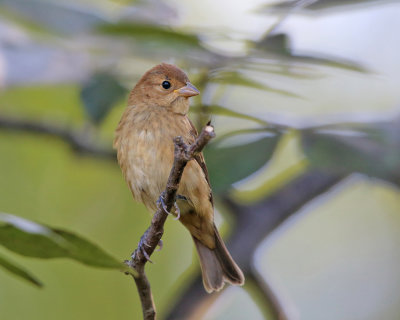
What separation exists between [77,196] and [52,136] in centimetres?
88

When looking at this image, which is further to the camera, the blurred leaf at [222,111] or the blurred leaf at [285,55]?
the blurred leaf at [222,111]

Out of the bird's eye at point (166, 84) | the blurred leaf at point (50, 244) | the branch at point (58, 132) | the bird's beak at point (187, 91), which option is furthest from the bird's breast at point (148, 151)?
the blurred leaf at point (50, 244)

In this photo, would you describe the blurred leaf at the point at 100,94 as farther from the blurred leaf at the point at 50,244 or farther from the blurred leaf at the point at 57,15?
the blurred leaf at the point at 50,244

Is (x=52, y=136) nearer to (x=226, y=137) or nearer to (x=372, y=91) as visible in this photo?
(x=226, y=137)

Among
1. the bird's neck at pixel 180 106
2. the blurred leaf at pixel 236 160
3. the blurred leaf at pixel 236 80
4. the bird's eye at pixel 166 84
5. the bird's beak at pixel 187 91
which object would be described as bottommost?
the blurred leaf at pixel 236 160

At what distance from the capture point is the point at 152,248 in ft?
6.79

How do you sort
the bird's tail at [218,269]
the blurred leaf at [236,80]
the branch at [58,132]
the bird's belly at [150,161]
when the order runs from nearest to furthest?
the blurred leaf at [236,80], the bird's belly at [150,161], the bird's tail at [218,269], the branch at [58,132]

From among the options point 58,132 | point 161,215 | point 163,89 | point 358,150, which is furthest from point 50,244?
point 58,132

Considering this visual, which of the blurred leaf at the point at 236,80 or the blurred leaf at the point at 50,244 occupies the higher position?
the blurred leaf at the point at 236,80

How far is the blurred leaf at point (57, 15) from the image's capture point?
255cm

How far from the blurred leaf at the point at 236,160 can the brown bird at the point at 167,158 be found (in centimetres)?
18

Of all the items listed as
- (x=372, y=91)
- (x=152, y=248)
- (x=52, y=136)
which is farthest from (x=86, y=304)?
(x=372, y=91)

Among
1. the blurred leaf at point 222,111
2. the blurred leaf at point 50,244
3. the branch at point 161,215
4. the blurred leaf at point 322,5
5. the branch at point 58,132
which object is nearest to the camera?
the blurred leaf at point 50,244

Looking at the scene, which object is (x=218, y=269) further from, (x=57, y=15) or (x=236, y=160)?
(x=57, y=15)
